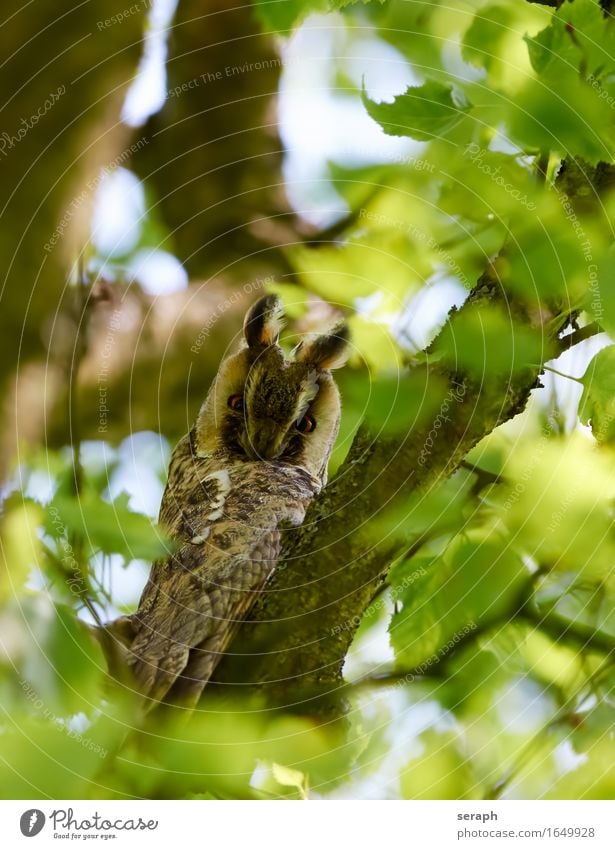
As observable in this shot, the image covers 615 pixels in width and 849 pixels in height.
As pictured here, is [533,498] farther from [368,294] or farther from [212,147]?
[212,147]

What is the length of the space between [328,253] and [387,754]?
47 centimetres

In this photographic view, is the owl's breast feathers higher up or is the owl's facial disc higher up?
the owl's facial disc

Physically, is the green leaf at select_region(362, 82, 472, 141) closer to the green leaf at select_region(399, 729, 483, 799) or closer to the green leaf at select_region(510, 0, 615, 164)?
the green leaf at select_region(510, 0, 615, 164)

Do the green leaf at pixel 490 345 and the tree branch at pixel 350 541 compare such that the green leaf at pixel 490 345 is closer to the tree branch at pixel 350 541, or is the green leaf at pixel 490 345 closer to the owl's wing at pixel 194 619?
the tree branch at pixel 350 541

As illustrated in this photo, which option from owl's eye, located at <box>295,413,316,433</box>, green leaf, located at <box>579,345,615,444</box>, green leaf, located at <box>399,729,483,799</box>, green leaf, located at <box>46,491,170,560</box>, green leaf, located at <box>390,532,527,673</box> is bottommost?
green leaf, located at <box>399,729,483,799</box>

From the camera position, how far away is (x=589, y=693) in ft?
2.42

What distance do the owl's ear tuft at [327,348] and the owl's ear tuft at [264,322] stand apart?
0.03 m

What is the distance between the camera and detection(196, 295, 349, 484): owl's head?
2.52ft

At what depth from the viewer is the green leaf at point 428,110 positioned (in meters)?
0.66

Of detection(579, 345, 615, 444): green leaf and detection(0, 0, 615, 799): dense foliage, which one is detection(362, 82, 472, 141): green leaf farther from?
detection(579, 345, 615, 444): green leaf

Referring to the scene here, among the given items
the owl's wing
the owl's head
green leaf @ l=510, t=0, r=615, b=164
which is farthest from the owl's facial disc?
green leaf @ l=510, t=0, r=615, b=164

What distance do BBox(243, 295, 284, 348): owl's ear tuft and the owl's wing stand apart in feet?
0.68

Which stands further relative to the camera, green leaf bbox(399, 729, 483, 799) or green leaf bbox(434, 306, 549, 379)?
green leaf bbox(399, 729, 483, 799)

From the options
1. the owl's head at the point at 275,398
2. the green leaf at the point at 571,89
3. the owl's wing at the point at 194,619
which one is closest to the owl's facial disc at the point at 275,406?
the owl's head at the point at 275,398
